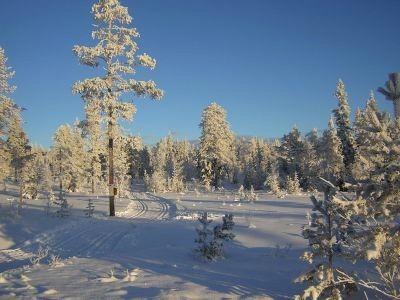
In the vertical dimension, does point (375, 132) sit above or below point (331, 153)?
below

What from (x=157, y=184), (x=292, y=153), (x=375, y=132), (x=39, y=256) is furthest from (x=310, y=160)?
(x=375, y=132)

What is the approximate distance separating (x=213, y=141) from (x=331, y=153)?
15.2m

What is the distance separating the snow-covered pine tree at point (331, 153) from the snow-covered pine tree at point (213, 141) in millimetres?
12701

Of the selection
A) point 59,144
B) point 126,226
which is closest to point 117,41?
point 126,226

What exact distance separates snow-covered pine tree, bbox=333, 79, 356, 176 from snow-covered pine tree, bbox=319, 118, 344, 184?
7.13 feet

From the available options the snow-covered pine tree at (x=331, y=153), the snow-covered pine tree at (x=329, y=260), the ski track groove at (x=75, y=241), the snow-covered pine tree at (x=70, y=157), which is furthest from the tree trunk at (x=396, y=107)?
the snow-covered pine tree at (x=70, y=157)

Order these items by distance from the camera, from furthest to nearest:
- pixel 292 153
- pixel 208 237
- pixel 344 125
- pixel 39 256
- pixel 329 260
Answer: pixel 292 153, pixel 344 125, pixel 208 237, pixel 39 256, pixel 329 260

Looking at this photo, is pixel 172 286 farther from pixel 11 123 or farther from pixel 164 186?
pixel 164 186

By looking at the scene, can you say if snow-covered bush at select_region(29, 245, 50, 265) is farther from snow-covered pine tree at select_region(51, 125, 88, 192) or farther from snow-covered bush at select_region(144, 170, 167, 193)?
snow-covered pine tree at select_region(51, 125, 88, 192)

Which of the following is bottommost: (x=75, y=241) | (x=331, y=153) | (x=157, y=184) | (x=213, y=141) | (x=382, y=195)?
(x=75, y=241)

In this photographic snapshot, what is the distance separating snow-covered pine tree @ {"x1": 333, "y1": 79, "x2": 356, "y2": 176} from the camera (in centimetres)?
5459

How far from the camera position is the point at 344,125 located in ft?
181

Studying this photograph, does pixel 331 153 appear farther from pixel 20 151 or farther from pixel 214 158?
pixel 20 151

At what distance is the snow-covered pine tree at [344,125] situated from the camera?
54.6 metres
